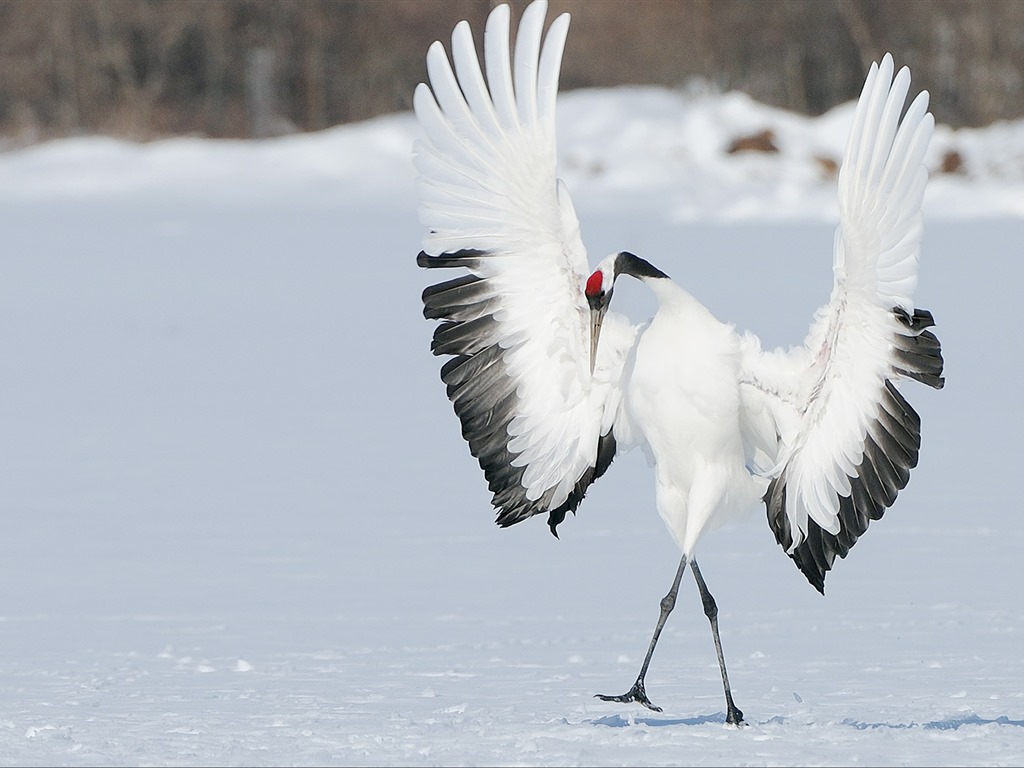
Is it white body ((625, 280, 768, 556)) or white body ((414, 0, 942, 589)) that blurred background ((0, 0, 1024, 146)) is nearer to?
white body ((414, 0, 942, 589))

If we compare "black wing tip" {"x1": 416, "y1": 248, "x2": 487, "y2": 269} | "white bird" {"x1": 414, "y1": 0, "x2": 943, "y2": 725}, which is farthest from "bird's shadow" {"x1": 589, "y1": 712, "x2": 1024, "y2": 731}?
"black wing tip" {"x1": 416, "y1": 248, "x2": 487, "y2": 269}

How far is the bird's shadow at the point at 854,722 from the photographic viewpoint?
513 centimetres

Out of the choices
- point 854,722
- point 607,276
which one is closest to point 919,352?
point 607,276

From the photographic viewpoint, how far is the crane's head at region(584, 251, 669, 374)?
17.6 ft

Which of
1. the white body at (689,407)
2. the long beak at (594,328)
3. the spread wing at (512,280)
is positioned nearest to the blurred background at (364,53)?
the spread wing at (512,280)

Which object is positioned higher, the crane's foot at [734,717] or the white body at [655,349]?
the white body at [655,349]

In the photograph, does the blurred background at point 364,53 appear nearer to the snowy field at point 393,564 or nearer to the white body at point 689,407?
the snowy field at point 393,564

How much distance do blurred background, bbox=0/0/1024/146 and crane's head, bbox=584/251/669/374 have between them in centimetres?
2840

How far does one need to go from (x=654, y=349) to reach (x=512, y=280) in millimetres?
567

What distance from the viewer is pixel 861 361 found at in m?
5.25

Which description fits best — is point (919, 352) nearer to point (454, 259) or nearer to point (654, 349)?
point (654, 349)

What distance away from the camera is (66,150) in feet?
96.0

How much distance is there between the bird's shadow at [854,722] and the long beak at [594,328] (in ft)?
3.39

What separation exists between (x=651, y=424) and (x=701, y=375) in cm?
23
